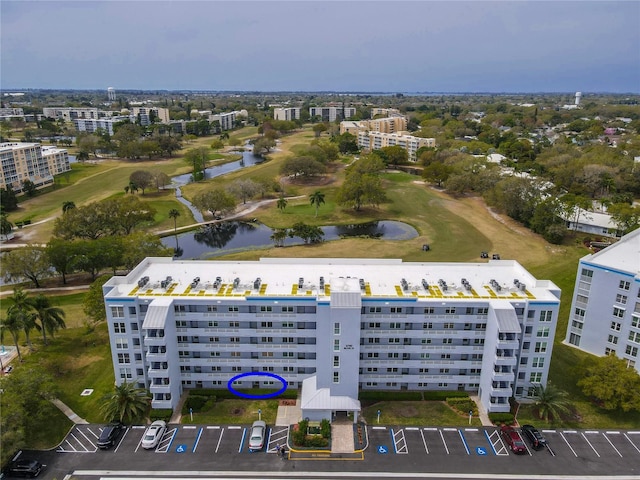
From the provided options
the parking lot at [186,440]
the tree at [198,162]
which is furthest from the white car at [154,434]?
the tree at [198,162]

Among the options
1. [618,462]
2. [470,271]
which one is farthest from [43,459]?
[618,462]

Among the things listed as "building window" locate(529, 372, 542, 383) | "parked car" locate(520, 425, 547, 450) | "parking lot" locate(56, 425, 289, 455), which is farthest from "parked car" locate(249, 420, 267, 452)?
"building window" locate(529, 372, 542, 383)

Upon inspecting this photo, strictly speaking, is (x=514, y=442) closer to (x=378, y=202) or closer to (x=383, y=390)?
(x=383, y=390)

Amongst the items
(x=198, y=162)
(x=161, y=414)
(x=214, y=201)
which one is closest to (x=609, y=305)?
(x=161, y=414)

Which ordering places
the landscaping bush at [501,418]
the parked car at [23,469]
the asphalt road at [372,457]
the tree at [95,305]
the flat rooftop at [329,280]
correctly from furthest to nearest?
the tree at [95,305]
the flat rooftop at [329,280]
the landscaping bush at [501,418]
the asphalt road at [372,457]
the parked car at [23,469]

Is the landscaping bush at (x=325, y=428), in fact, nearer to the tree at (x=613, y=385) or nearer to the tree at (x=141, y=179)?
the tree at (x=613, y=385)

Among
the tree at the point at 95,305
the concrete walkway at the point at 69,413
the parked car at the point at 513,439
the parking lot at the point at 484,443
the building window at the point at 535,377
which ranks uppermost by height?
the tree at the point at 95,305

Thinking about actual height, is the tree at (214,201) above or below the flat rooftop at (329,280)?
below
